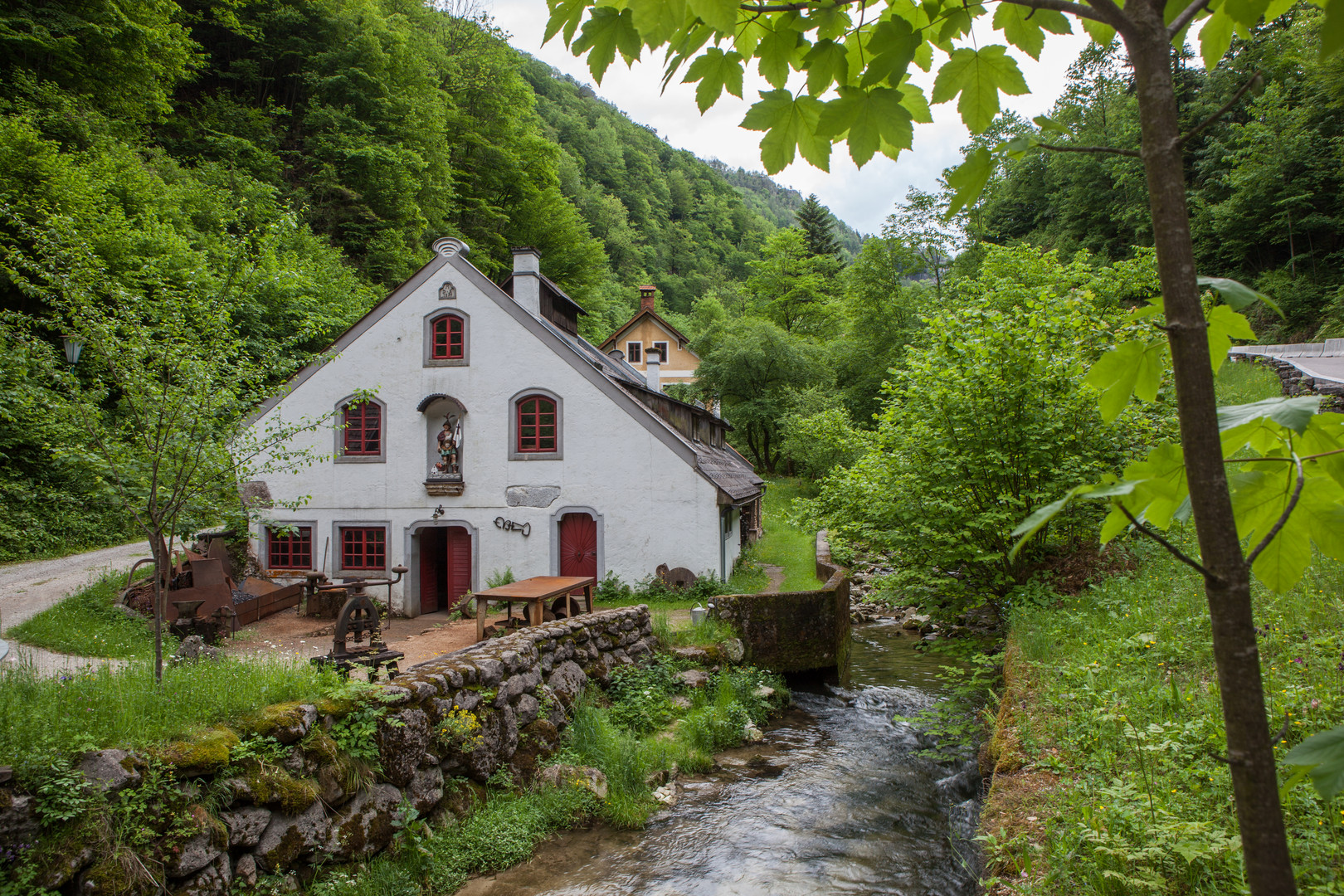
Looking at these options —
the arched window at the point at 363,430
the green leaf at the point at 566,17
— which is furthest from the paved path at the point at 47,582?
the green leaf at the point at 566,17

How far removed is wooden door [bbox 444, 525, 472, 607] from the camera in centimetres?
1554

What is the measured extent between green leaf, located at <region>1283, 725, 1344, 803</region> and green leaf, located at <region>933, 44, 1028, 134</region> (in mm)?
1331

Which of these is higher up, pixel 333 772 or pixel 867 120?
pixel 867 120

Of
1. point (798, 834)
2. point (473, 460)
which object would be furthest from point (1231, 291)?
point (473, 460)

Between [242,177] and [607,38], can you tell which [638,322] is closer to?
[242,177]

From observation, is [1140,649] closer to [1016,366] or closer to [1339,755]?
[1016,366]

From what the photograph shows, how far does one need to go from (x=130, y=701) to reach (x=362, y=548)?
10980mm

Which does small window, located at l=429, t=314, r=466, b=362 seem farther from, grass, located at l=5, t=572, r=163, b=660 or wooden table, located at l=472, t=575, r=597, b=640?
grass, located at l=5, t=572, r=163, b=660

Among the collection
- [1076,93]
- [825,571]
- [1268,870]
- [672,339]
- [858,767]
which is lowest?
[858,767]

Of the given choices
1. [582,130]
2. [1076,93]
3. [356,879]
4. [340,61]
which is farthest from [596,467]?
[582,130]

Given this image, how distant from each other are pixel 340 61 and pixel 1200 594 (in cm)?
3381

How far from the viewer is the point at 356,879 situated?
554 cm

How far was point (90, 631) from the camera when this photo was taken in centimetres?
1014

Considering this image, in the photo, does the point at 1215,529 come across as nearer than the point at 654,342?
Yes
